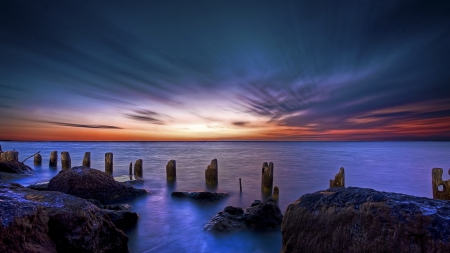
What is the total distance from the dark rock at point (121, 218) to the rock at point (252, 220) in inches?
105

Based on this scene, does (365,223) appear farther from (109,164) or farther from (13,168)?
(13,168)

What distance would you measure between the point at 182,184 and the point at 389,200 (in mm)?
15692

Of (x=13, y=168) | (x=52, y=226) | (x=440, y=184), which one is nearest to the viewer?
(x=52, y=226)

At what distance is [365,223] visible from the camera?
3.56m

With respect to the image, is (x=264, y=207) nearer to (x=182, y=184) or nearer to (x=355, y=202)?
(x=355, y=202)

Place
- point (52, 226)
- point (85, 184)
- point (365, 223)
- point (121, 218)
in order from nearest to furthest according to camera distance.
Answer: point (365, 223)
point (52, 226)
point (121, 218)
point (85, 184)

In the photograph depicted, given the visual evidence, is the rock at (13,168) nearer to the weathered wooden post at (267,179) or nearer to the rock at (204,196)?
the rock at (204,196)

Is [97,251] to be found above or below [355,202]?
below

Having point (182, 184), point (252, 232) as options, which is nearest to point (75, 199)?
point (252, 232)

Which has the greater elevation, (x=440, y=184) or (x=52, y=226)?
(x=52, y=226)

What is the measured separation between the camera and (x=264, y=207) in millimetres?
8375

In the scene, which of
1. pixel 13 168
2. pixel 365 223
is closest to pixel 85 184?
pixel 365 223

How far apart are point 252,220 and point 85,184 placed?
7132 millimetres

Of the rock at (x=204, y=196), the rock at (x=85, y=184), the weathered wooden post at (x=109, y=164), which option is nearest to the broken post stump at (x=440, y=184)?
the rock at (x=204, y=196)
